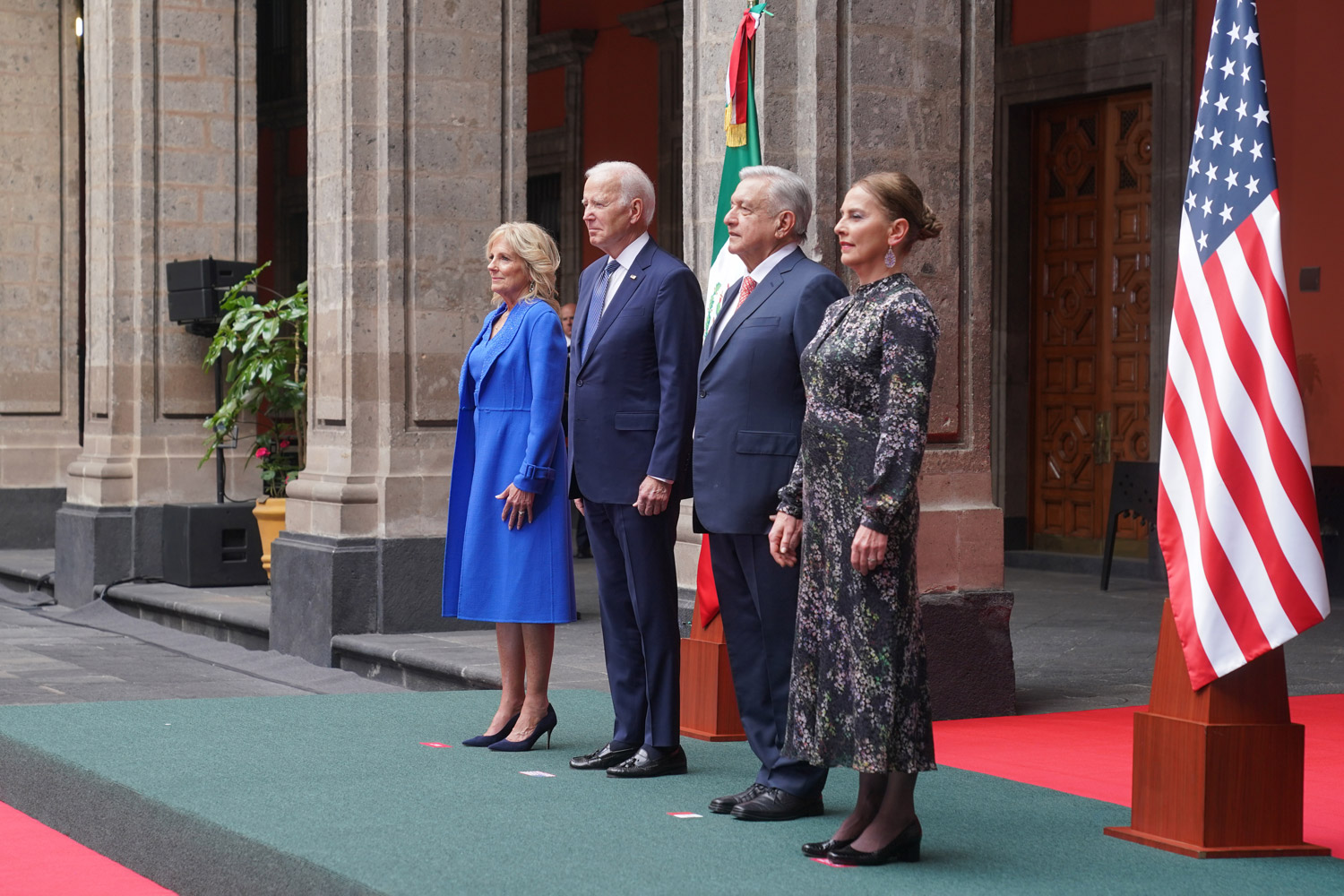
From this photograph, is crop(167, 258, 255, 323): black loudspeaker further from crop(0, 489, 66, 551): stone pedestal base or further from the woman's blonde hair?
the woman's blonde hair

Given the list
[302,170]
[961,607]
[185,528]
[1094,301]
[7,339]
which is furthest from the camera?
[302,170]

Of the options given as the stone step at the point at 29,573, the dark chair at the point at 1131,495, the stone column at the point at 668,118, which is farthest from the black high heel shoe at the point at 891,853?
the stone column at the point at 668,118

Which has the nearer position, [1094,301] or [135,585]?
[135,585]

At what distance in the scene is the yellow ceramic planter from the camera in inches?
387

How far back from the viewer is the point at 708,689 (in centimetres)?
552

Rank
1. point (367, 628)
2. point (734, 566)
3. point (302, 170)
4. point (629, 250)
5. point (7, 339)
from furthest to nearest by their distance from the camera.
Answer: point (302, 170), point (7, 339), point (367, 628), point (629, 250), point (734, 566)

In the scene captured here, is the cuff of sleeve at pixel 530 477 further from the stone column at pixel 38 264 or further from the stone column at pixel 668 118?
the stone column at pixel 38 264

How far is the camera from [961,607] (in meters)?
6.09

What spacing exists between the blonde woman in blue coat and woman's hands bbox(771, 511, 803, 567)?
45.9 inches

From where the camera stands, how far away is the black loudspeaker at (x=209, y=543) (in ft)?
34.5

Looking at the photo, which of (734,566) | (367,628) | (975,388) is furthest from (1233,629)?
(367,628)

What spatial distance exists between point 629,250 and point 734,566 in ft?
3.21

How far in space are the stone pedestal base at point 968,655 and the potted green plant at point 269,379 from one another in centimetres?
456

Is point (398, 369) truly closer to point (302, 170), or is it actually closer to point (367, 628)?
point (367, 628)
